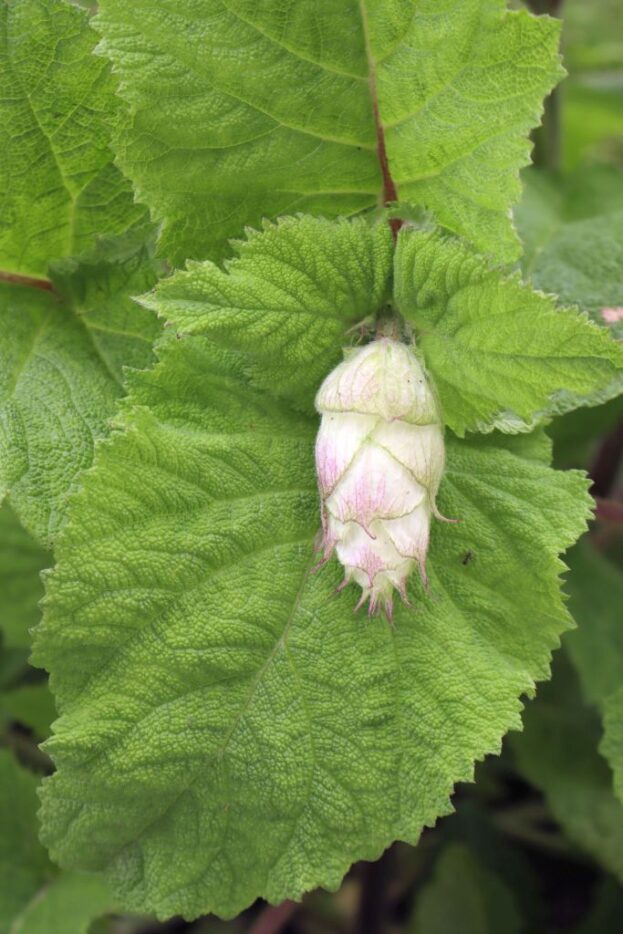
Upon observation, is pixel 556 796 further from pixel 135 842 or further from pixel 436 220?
pixel 436 220

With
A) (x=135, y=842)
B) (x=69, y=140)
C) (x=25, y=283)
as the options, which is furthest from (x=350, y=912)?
(x=69, y=140)

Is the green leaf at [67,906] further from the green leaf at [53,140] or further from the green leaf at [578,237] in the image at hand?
the green leaf at [578,237]

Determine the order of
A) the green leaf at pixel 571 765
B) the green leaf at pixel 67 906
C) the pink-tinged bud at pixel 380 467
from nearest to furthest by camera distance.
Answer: the pink-tinged bud at pixel 380 467
the green leaf at pixel 67 906
the green leaf at pixel 571 765

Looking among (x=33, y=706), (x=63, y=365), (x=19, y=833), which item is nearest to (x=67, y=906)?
(x=19, y=833)

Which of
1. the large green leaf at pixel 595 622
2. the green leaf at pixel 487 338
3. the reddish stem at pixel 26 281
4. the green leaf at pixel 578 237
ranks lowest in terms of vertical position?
the large green leaf at pixel 595 622

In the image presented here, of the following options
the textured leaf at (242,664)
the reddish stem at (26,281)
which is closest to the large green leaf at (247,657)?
the textured leaf at (242,664)

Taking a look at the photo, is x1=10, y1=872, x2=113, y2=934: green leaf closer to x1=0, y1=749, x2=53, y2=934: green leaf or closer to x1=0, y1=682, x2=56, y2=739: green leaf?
x1=0, y1=749, x2=53, y2=934: green leaf

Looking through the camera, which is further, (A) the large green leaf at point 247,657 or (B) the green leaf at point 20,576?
(B) the green leaf at point 20,576
